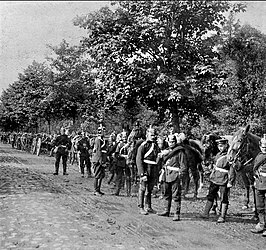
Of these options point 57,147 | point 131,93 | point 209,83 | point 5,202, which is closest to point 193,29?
point 209,83

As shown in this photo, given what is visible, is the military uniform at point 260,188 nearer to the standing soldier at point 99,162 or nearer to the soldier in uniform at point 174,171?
the soldier in uniform at point 174,171

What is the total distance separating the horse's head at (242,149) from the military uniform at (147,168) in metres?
2.02

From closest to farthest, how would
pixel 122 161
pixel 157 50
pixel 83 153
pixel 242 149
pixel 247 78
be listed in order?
pixel 242 149
pixel 122 161
pixel 157 50
pixel 83 153
pixel 247 78

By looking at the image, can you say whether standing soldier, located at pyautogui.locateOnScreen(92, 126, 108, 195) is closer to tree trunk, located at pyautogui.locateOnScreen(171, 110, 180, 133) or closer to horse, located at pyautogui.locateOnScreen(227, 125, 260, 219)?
tree trunk, located at pyautogui.locateOnScreen(171, 110, 180, 133)

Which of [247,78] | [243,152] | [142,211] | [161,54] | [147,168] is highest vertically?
[247,78]

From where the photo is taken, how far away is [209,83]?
14.2 meters

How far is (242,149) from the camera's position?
335 inches

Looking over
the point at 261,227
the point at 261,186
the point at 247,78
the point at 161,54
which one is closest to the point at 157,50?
the point at 161,54

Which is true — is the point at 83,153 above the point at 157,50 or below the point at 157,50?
below

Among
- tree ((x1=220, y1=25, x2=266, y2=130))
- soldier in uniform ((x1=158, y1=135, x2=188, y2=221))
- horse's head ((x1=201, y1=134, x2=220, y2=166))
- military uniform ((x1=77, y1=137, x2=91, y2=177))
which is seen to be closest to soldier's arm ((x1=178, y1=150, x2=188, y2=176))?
soldier in uniform ((x1=158, y1=135, x2=188, y2=221))

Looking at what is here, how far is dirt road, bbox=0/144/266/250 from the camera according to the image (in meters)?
6.78

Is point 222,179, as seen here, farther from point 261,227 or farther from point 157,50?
point 157,50

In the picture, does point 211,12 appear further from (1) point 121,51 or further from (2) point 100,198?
(2) point 100,198

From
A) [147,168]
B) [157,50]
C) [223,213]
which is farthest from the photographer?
[157,50]
